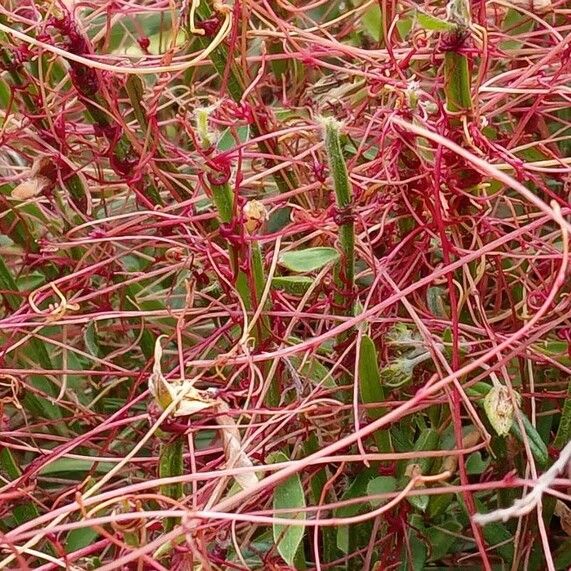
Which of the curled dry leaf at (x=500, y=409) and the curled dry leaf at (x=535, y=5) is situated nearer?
the curled dry leaf at (x=500, y=409)

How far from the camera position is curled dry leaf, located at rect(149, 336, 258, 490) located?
0.55 m

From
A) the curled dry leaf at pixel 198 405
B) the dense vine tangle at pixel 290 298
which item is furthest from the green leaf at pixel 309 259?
the curled dry leaf at pixel 198 405

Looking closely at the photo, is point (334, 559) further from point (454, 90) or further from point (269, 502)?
point (454, 90)

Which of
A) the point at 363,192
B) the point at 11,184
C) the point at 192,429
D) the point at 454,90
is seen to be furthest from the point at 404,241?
the point at 11,184

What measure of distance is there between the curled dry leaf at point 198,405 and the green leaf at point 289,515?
24 millimetres

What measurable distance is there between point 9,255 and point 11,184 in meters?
0.07

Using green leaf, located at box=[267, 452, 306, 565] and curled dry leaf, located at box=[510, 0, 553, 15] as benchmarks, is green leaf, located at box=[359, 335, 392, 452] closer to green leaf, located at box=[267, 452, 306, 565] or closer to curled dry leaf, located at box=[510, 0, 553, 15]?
green leaf, located at box=[267, 452, 306, 565]

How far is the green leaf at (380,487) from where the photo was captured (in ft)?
2.23

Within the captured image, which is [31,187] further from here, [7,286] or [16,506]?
[16,506]

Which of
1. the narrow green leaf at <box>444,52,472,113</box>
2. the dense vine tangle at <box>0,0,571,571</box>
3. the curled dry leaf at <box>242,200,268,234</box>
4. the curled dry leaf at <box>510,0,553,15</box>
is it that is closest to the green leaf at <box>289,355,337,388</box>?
the dense vine tangle at <box>0,0,571,571</box>

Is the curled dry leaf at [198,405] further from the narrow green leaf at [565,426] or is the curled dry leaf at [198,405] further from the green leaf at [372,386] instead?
the narrow green leaf at [565,426]

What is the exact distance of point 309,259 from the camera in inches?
27.5

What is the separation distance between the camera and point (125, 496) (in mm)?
589

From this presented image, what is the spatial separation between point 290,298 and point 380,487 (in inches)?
7.3
